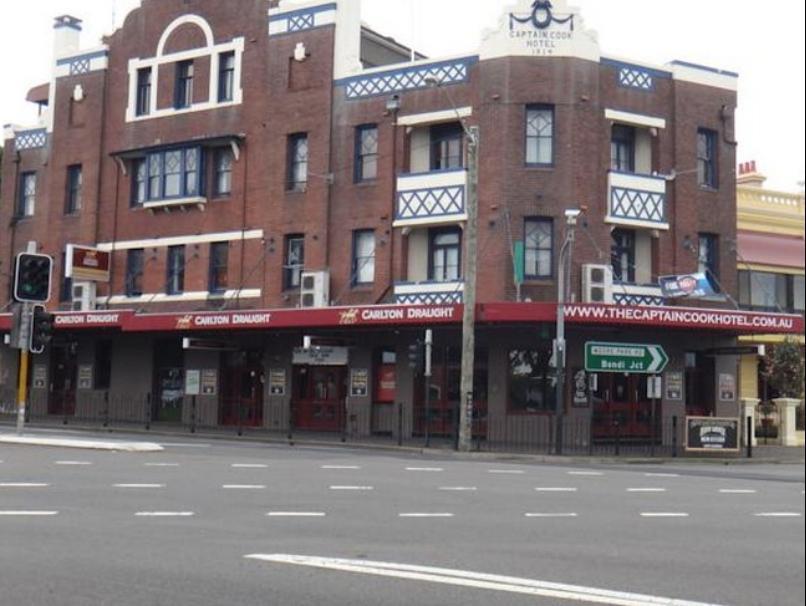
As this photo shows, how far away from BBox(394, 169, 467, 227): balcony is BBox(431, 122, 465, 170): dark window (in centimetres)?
64

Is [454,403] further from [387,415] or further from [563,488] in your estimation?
[563,488]

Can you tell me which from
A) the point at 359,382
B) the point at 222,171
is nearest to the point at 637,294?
the point at 359,382

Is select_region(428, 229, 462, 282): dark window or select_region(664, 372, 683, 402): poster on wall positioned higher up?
select_region(428, 229, 462, 282): dark window

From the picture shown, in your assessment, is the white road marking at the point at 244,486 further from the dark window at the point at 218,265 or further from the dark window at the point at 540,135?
the dark window at the point at 218,265

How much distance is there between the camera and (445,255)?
3378cm

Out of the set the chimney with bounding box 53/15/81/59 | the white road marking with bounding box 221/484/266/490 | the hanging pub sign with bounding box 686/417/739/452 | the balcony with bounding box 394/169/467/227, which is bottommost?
the white road marking with bounding box 221/484/266/490

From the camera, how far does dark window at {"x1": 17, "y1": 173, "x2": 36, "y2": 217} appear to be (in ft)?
146

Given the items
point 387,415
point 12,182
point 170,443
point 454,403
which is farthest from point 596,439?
point 12,182

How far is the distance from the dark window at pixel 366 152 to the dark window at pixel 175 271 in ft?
26.1

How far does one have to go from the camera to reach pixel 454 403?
33.0m

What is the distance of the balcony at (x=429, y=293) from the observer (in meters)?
32.7

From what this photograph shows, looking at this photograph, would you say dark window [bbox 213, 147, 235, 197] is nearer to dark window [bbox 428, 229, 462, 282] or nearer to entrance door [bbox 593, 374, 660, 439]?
dark window [bbox 428, 229, 462, 282]

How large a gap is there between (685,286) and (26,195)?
90.4 ft

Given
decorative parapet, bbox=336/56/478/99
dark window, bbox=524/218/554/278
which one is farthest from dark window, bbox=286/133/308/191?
dark window, bbox=524/218/554/278
